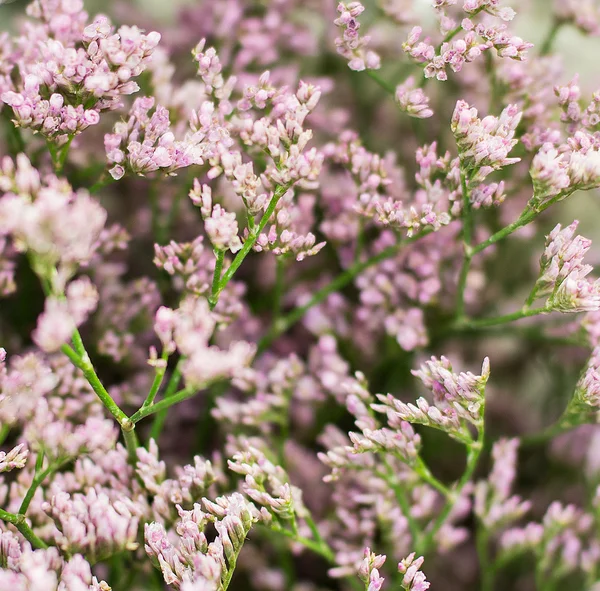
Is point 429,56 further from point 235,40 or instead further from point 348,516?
point 348,516

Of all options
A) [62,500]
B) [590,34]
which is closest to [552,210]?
[590,34]

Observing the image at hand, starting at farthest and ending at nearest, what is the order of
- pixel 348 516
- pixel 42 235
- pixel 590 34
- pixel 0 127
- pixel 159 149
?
pixel 0 127, pixel 590 34, pixel 348 516, pixel 159 149, pixel 42 235

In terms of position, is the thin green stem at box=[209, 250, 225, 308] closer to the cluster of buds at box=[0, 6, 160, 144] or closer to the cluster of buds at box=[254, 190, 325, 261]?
the cluster of buds at box=[254, 190, 325, 261]

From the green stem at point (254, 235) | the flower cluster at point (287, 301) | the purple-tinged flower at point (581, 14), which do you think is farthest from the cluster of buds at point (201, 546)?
the purple-tinged flower at point (581, 14)

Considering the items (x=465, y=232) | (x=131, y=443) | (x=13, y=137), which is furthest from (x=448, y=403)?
(x=13, y=137)

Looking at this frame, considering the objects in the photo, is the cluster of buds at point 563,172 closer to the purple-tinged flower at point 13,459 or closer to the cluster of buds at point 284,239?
the cluster of buds at point 284,239

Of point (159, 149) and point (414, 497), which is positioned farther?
point (414, 497)

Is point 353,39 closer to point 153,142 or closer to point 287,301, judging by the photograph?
point 153,142
